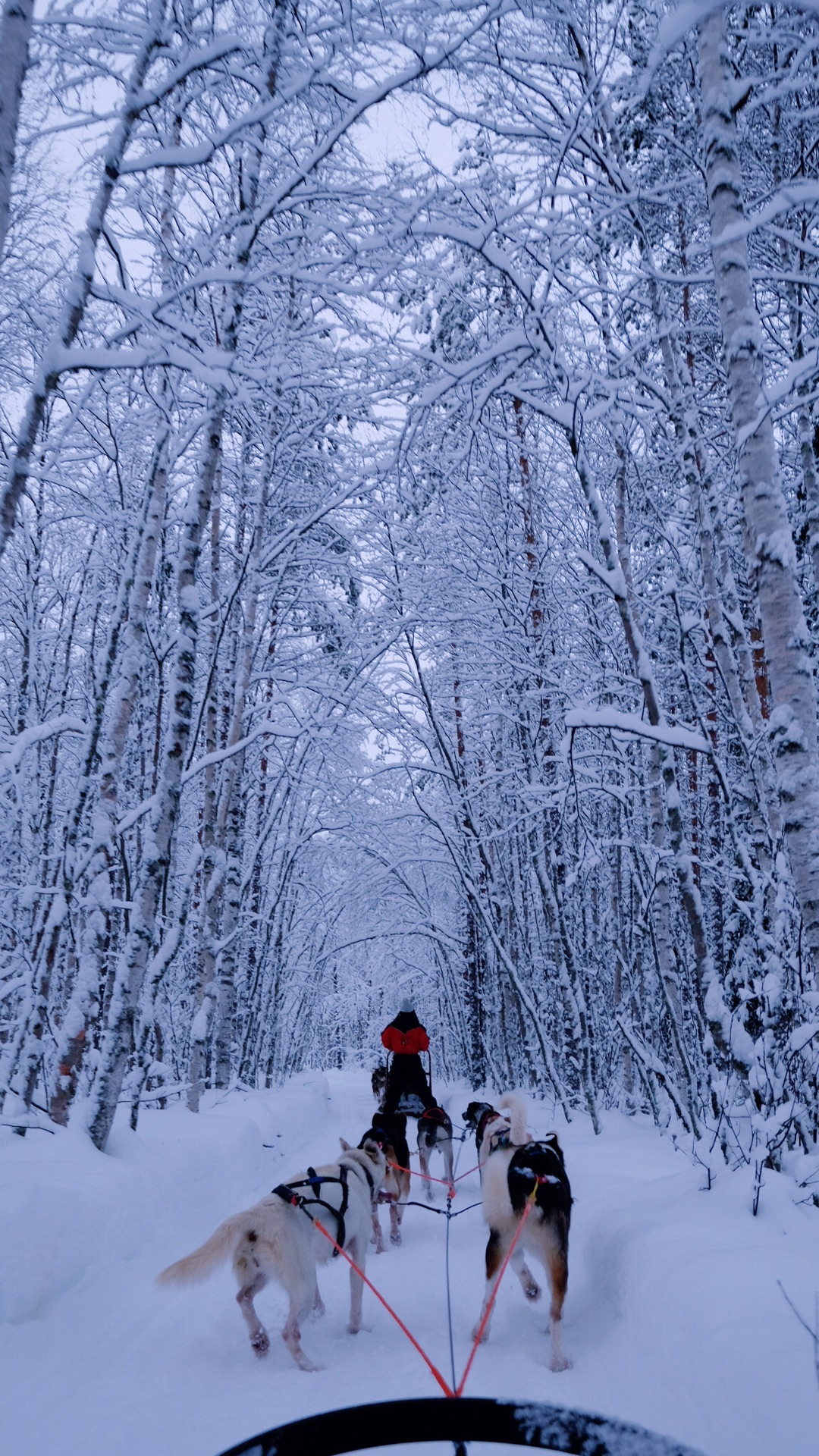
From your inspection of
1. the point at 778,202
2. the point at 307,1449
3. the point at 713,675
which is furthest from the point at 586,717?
the point at 713,675

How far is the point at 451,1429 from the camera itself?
1.58 metres

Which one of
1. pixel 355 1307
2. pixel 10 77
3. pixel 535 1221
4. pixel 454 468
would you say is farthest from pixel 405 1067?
pixel 10 77

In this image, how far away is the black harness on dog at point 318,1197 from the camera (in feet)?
12.0

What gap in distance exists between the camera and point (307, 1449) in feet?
5.06

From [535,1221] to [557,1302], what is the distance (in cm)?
32

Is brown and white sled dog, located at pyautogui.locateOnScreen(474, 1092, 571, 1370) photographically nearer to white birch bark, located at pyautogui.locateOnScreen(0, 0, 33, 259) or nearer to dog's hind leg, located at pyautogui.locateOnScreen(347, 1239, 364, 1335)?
dog's hind leg, located at pyautogui.locateOnScreen(347, 1239, 364, 1335)

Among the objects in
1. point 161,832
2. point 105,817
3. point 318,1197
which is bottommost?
point 318,1197

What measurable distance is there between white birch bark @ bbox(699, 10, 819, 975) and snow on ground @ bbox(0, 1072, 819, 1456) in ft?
4.81

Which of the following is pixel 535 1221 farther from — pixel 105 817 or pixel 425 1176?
pixel 105 817

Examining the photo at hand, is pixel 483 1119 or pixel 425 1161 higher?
pixel 483 1119

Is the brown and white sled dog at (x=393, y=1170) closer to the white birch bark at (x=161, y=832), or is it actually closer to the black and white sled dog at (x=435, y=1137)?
the black and white sled dog at (x=435, y=1137)

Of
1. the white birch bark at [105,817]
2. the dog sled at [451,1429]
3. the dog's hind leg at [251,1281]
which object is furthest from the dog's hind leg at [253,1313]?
the white birch bark at [105,817]

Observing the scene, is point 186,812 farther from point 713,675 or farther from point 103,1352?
point 103,1352

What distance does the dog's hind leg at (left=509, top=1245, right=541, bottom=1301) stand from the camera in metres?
4.00
